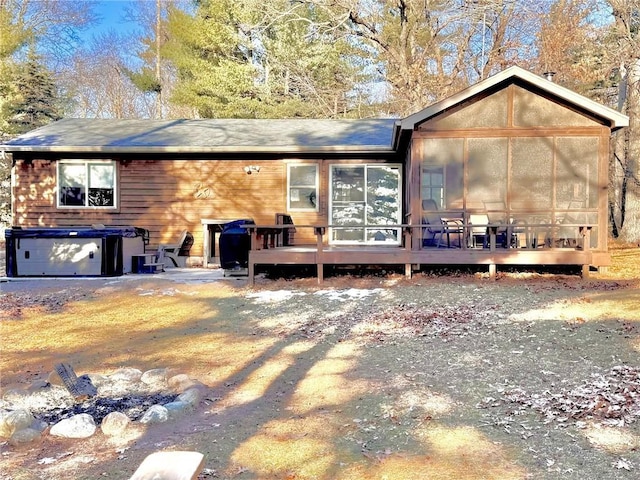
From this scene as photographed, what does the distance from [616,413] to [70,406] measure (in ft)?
13.7

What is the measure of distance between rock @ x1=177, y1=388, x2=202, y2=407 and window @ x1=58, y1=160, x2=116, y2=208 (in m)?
9.22

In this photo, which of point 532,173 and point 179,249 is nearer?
point 532,173

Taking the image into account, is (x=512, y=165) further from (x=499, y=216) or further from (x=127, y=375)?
(x=127, y=375)

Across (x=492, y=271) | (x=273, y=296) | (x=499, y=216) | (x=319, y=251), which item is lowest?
(x=273, y=296)

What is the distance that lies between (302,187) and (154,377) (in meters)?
8.11

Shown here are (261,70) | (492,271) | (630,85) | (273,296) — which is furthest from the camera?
(261,70)

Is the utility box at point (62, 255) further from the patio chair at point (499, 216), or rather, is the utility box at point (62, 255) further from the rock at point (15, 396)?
the patio chair at point (499, 216)

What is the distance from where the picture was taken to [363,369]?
202 inches

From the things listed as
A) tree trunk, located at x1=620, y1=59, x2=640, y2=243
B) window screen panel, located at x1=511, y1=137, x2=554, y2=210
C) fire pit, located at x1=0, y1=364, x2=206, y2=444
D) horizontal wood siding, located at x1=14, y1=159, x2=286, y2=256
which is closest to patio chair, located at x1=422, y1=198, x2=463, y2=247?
window screen panel, located at x1=511, y1=137, x2=554, y2=210

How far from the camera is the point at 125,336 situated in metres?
6.65

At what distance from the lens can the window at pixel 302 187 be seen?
1264 cm

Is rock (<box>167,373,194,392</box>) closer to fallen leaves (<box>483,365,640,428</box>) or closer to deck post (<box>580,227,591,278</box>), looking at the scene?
fallen leaves (<box>483,365,640,428</box>)

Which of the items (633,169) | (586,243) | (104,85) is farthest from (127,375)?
(104,85)

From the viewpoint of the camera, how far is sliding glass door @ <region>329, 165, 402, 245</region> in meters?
12.5
